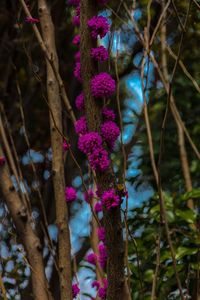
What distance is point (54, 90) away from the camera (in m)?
Answer: 1.95

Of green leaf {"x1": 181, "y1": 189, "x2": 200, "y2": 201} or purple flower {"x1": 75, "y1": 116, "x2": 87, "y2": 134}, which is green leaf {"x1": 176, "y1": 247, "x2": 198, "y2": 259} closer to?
green leaf {"x1": 181, "y1": 189, "x2": 200, "y2": 201}

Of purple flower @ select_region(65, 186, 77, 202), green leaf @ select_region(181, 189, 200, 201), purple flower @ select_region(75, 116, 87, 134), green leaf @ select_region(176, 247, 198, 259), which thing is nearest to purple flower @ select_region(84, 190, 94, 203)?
purple flower @ select_region(65, 186, 77, 202)

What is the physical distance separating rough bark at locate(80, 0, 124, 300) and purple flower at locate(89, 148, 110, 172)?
2cm

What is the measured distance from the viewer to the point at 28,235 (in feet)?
6.31

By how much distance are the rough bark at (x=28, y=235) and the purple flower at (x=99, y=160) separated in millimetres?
617

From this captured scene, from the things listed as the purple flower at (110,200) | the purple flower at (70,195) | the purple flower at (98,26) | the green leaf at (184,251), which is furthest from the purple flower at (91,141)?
A: the green leaf at (184,251)

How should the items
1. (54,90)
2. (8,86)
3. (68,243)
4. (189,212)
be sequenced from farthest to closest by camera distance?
(8,86) → (189,212) → (54,90) → (68,243)

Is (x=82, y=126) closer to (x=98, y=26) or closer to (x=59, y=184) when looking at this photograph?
(x=98, y=26)

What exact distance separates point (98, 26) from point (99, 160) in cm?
31

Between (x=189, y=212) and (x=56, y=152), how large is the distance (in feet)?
2.70

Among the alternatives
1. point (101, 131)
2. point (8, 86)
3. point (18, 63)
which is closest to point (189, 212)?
point (101, 131)

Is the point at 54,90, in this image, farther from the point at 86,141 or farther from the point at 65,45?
the point at 65,45

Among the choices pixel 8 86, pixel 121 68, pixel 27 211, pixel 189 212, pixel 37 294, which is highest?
pixel 121 68

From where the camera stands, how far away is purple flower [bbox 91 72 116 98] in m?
1.33
